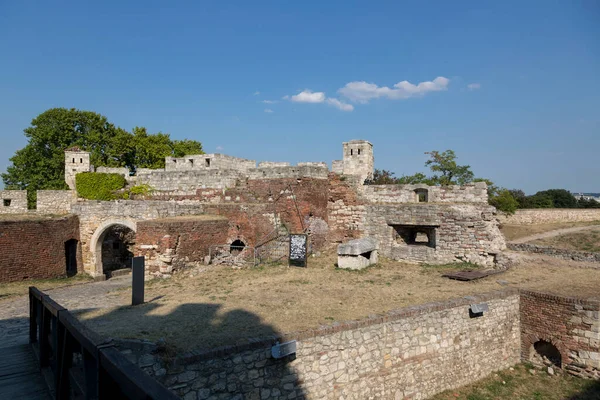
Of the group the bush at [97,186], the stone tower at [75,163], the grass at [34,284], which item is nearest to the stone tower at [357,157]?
the bush at [97,186]

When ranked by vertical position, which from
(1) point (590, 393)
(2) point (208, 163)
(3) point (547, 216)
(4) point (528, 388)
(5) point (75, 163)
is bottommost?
(4) point (528, 388)

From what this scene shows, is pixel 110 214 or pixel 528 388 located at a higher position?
pixel 110 214

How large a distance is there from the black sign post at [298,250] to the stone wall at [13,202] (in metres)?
16.2

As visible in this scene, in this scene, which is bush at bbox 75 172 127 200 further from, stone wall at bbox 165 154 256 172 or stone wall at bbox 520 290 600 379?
stone wall at bbox 520 290 600 379

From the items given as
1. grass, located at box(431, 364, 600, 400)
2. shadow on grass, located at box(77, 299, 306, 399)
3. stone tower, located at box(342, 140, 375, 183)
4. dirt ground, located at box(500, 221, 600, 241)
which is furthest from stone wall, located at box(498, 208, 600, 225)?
shadow on grass, located at box(77, 299, 306, 399)

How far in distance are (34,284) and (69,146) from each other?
25.1 m

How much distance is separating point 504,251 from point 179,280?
11.9m

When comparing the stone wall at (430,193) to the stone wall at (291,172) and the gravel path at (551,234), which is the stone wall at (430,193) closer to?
the stone wall at (291,172)

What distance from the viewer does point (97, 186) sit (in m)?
21.1

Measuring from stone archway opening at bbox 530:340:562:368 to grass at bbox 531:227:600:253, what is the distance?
582 inches

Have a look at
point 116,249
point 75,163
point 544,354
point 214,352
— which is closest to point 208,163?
point 116,249

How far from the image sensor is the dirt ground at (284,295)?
7172mm

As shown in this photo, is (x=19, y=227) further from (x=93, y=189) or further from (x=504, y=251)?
(x=504, y=251)

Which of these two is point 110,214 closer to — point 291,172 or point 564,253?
point 291,172
